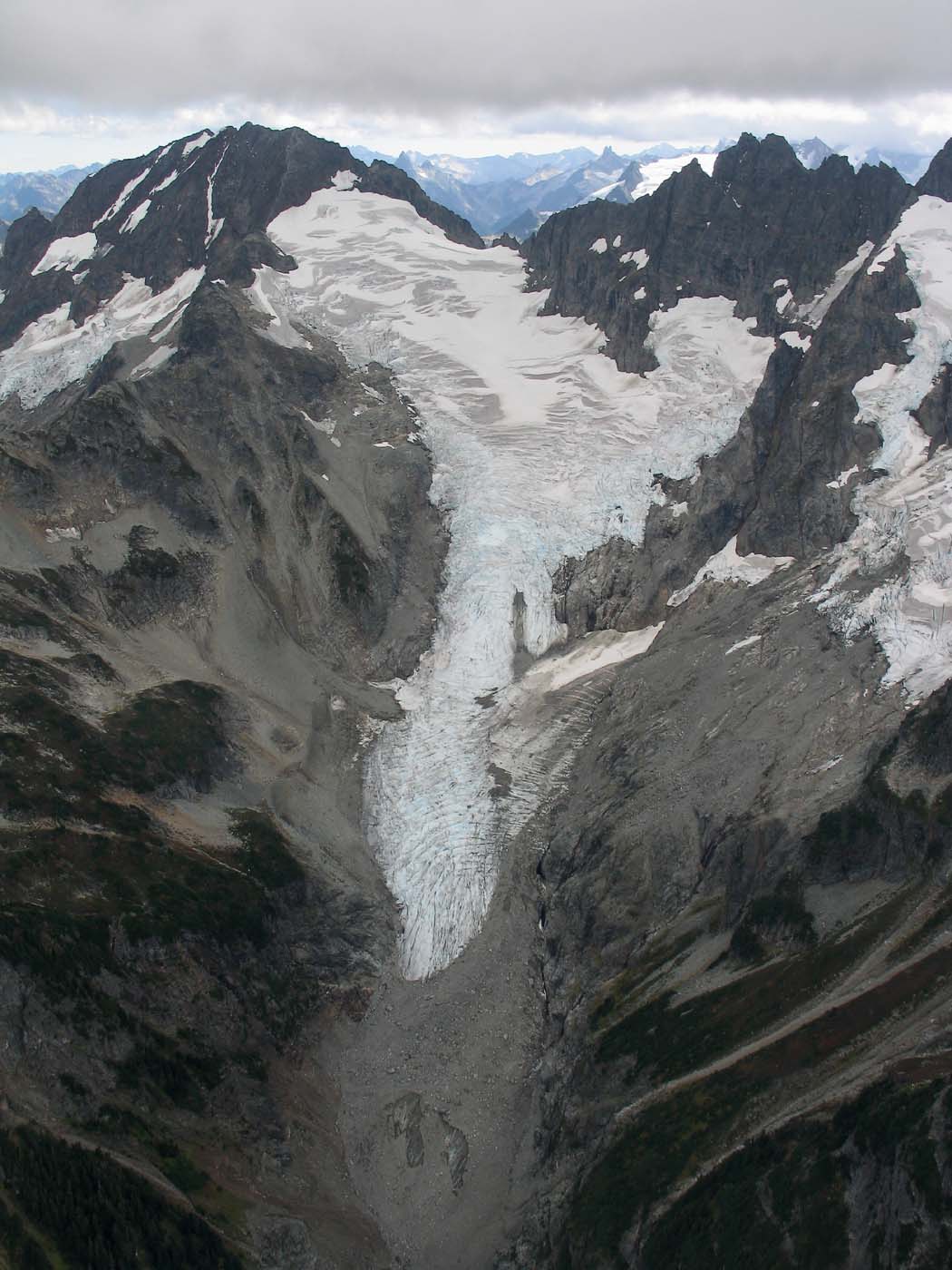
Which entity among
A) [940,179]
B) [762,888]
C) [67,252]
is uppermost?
[940,179]

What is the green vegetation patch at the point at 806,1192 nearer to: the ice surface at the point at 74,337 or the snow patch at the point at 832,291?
→ the snow patch at the point at 832,291

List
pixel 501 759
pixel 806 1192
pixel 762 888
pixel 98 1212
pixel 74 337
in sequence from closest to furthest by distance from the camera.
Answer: pixel 806 1192
pixel 98 1212
pixel 762 888
pixel 501 759
pixel 74 337

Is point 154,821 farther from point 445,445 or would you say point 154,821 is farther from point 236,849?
point 445,445

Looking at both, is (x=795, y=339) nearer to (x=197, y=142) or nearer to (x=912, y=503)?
(x=912, y=503)

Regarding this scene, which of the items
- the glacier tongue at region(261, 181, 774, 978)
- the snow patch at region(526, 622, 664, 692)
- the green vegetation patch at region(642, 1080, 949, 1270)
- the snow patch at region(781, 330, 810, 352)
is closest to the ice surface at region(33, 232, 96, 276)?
the glacier tongue at region(261, 181, 774, 978)

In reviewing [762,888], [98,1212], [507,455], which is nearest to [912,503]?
[762,888]

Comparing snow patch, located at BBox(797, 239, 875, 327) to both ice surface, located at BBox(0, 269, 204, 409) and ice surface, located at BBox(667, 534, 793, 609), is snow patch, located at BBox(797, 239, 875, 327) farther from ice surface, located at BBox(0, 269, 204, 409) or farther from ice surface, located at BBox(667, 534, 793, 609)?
ice surface, located at BBox(0, 269, 204, 409)

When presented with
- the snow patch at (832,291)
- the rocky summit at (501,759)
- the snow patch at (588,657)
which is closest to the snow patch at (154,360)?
the rocky summit at (501,759)
